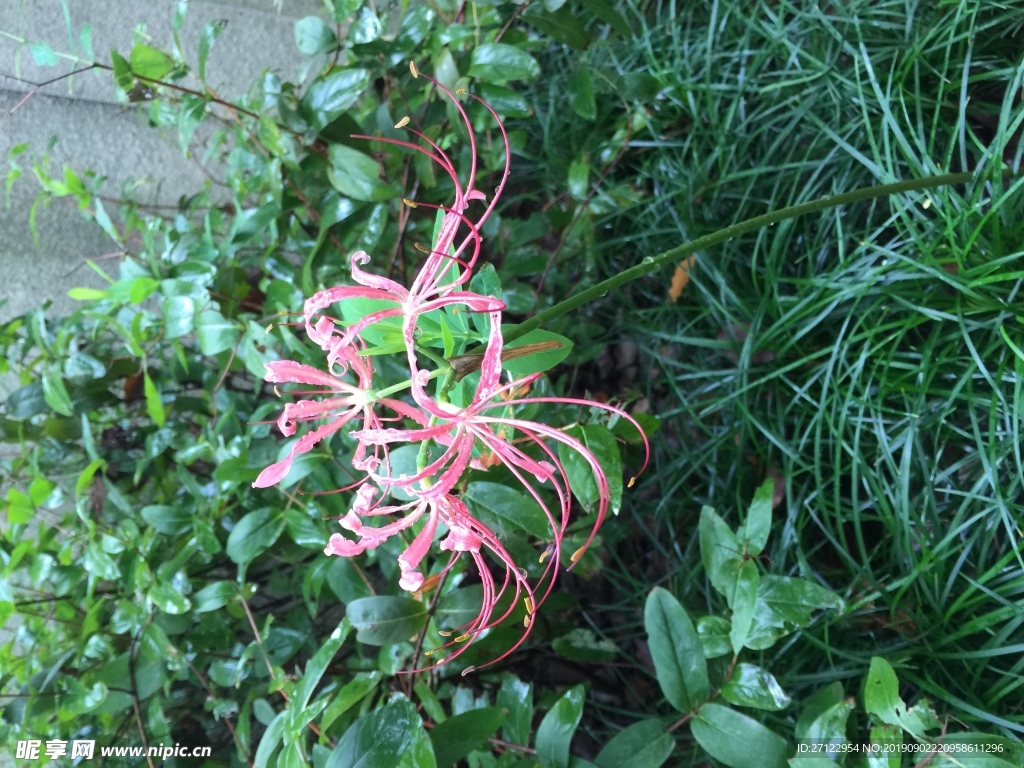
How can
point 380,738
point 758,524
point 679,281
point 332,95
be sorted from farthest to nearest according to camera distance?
point 679,281 < point 332,95 < point 758,524 < point 380,738

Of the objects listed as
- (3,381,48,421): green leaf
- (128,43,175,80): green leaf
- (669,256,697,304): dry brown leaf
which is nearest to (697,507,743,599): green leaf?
(669,256,697,304): dry brown leaf

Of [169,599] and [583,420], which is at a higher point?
[583,420]

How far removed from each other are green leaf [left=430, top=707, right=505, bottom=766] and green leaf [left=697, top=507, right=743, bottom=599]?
0.87 ft

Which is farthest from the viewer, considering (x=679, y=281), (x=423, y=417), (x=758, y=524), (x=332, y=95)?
(x=679, y=281)

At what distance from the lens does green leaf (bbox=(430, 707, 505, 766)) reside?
0.66 meters

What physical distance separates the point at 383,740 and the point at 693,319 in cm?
78

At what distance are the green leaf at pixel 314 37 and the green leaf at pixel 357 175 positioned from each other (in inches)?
5.1

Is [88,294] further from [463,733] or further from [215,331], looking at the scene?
[463,733]

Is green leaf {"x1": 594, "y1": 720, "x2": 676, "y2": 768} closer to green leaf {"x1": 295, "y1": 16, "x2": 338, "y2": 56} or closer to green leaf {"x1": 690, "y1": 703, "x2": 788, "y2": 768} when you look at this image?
green leaf {"x1": 690, "y1": 703, "x2": 788, "y2": 768}

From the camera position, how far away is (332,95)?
2.73 ft

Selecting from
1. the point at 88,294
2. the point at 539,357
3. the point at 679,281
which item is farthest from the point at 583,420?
the point at 88,294

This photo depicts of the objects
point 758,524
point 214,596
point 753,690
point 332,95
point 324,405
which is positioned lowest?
point 214,596

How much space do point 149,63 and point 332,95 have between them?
0.85 ft

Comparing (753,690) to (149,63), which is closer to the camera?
(753,690)
